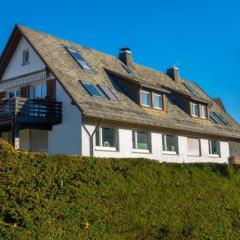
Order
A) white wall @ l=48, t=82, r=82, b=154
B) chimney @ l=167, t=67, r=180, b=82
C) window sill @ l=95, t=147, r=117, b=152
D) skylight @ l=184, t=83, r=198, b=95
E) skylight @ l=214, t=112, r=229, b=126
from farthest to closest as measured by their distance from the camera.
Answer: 1. chimney @ l=167, t=67, r=180, b=82
2. skylight @ l=184, t=83, r=198, b=95
3. skylight @ l=214, t=112, r=229, b=126
4. window sill @ l=95, t=147, r=117, b=152
5. white wall @ l=48, t=82, r=82, b=154

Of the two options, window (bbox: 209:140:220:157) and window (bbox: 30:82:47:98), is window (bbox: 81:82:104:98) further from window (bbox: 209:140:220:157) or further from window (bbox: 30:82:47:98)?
window (bbox: 209:140:220:157)

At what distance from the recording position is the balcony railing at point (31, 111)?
24.7 metres

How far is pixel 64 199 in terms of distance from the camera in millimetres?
12875

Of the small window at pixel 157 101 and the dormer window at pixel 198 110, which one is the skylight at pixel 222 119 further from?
the small window at pixel 157 101

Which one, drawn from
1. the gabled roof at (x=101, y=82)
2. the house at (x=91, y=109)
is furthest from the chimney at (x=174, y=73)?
the house at (x=91, y=109)

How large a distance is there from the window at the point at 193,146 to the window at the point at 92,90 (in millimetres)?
8359

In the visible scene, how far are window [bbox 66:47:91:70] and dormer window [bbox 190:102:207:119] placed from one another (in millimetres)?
9123

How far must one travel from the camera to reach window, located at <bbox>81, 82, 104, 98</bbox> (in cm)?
2683

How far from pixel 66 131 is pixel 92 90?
3.14m

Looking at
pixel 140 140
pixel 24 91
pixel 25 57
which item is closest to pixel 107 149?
pixel 140 140

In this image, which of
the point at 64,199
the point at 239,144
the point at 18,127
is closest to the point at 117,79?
the point at 18,127

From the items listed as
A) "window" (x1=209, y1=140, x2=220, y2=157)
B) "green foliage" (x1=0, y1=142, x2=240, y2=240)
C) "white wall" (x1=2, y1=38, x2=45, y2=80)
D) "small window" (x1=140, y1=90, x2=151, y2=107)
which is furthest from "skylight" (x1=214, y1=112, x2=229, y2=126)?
"green foliage" (x1=0, y1=142, x2=240, y2=240)

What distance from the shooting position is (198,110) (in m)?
35.6

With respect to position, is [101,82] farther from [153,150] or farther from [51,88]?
[153,150]
